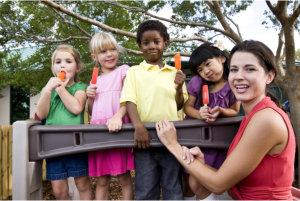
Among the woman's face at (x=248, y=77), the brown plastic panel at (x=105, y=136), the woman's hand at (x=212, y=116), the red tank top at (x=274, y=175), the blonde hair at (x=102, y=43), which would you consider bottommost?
the red tank top at (x=274, y=175)

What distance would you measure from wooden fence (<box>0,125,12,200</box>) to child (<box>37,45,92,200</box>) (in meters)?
3.67

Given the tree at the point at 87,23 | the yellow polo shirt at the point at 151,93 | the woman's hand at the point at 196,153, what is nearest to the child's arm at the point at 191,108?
the yellow polo shirt at the point at 151,93

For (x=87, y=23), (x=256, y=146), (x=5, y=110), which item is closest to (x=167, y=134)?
(x=256, y=146)

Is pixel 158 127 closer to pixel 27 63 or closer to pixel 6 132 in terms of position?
pixel 6 132

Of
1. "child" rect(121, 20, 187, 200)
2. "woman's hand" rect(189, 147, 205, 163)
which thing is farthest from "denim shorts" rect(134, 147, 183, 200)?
"woman's hand" rect(189, 147, 205, 163)

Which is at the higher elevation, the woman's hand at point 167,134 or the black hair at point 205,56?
the black hair at point 205,56

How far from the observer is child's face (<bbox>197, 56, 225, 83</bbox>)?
6.72 ft

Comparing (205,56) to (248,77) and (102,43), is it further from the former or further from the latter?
(102,43)

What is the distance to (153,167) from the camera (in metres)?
1.83

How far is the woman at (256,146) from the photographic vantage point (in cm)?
125

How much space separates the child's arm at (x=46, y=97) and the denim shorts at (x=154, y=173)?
0.76 m

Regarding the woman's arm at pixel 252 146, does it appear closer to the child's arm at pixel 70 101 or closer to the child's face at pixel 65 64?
the child's arm at pixel 70 101

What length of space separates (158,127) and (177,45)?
473 cm

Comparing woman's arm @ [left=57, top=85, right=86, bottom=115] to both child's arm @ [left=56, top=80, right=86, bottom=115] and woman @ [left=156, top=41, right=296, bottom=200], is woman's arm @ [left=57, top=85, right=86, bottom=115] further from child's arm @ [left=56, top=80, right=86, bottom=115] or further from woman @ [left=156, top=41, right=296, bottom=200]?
woman @ [left=156, top=41, right=296, bottom=200]
